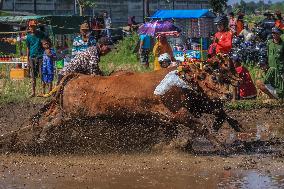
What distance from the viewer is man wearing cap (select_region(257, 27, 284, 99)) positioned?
43.9 feet

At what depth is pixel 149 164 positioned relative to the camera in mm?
9078

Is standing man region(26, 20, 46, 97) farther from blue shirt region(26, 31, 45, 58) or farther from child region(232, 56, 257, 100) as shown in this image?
child region(232, 56, 257, 100)

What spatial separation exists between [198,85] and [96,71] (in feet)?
5.62

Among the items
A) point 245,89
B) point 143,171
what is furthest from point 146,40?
point 143,171

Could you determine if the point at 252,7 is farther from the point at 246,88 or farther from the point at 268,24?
the point at 246,88

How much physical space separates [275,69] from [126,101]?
16.0 feet

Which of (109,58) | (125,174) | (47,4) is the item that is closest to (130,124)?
(125,174)


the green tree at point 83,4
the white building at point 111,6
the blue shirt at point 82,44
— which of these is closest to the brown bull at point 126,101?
the blue shirt at point 82,44

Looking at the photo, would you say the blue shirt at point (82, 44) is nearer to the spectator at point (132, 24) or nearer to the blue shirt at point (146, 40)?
the blue shirt at point (146, 40)

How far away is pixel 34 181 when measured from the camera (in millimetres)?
8227

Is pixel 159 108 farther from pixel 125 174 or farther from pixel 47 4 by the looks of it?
pixel 47 4

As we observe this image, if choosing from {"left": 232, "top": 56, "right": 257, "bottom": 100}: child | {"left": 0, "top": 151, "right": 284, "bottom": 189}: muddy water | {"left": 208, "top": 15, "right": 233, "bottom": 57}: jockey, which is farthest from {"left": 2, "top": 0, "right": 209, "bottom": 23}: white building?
{"left": 0, "top": 151, "right": 284, "bottom": 189}: muddy water

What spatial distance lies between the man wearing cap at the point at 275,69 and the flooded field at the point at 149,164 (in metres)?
2.43

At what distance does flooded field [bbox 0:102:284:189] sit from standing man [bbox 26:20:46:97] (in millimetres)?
5670
